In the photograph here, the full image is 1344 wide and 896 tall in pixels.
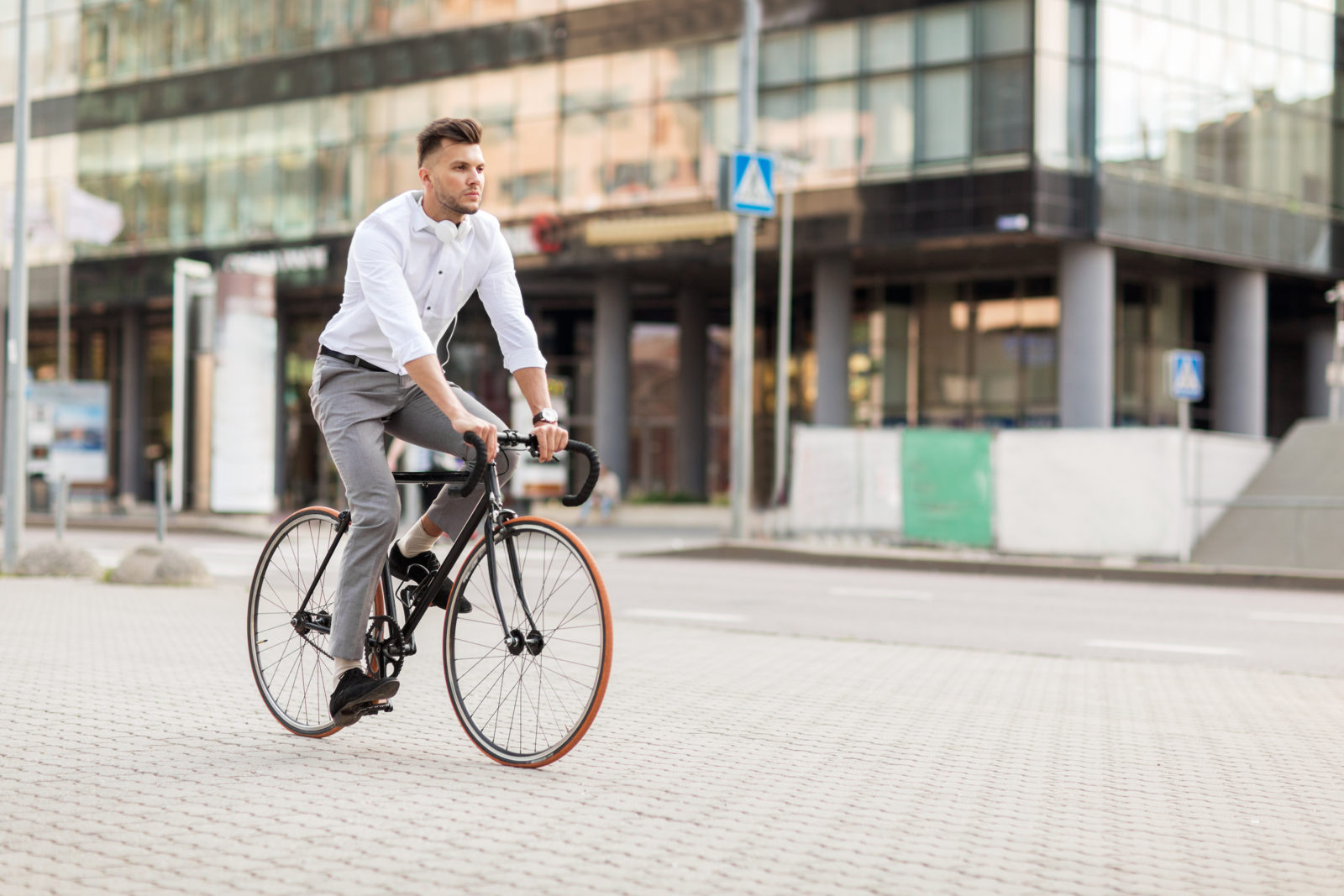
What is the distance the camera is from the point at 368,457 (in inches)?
186

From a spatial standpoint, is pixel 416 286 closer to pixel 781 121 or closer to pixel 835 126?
pixel 835 126

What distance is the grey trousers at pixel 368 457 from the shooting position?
468 cm

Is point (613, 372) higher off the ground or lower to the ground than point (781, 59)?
lower

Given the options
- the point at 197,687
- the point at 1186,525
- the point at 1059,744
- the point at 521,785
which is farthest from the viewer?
the point at 1186,525

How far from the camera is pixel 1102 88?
30578 mm

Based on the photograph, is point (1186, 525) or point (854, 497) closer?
point (1186, 525)

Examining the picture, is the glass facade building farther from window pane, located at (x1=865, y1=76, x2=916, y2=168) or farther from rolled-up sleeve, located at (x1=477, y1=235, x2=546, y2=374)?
rolled-up sleeve, located at (x1=477, y1=235, x2=546, y2=374)

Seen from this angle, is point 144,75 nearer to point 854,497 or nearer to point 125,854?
point 854,497

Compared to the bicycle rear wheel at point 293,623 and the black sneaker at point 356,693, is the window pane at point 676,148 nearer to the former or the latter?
the bicycle rear wheel at point 293,623

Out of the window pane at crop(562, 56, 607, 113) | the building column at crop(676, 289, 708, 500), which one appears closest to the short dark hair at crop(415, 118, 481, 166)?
the window pane at crop(562, 56, 607, 113)

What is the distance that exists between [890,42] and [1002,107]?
3.15m

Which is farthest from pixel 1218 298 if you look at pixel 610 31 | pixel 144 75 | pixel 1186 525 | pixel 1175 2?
pixel 144 75

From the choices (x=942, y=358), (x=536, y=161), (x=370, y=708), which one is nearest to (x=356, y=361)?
(x=370, y=708)

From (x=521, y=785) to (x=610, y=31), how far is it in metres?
33.1
